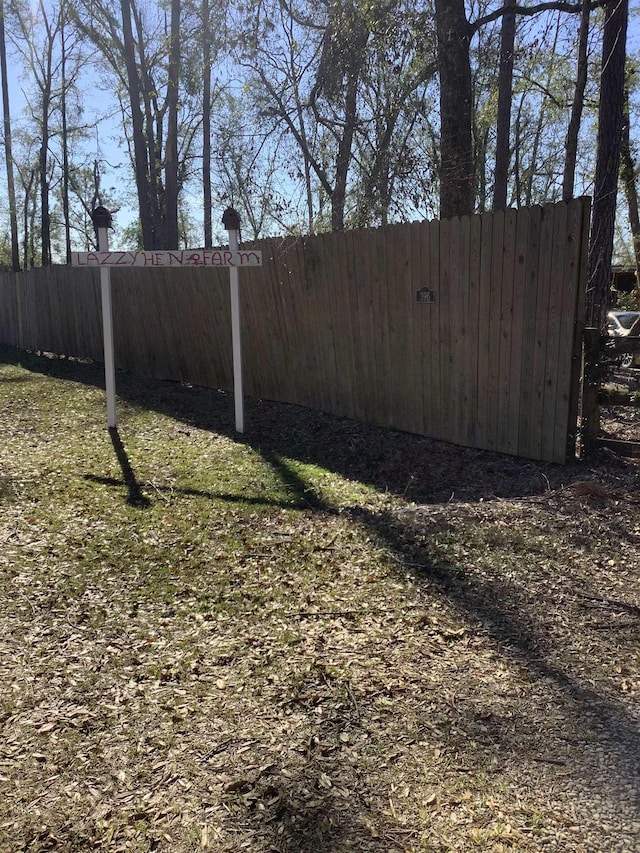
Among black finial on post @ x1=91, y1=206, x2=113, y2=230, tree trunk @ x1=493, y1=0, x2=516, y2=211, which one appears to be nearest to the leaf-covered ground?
black finial on post @ x1=91, y1=206, x2=113, y2=230

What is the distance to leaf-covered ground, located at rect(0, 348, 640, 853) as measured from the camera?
2227mm

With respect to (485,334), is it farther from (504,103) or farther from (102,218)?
(504,103)

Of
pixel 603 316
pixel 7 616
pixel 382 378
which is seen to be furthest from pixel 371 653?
pixel 603 316

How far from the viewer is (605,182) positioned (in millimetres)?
8023

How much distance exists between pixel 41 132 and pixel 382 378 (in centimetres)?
3302

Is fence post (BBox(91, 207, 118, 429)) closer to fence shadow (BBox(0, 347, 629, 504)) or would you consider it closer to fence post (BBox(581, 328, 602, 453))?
fence shadow (BBox(0, 347, 629, 504))

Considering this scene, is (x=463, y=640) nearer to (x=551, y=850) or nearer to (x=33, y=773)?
(x=551, y=850)

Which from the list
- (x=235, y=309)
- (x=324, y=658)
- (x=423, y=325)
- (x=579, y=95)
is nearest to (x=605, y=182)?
(x=579, y=95)

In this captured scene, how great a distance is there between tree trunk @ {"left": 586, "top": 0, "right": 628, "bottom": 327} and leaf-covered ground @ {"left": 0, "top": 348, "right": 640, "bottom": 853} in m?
3.09

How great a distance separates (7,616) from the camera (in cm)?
363

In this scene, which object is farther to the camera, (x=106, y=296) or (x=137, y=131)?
(x=137, y=131)

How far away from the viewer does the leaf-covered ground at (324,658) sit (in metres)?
2.23

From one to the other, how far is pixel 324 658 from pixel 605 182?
6986 millimetres

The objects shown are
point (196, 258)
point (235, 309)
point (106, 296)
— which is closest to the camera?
point (196, 258)
